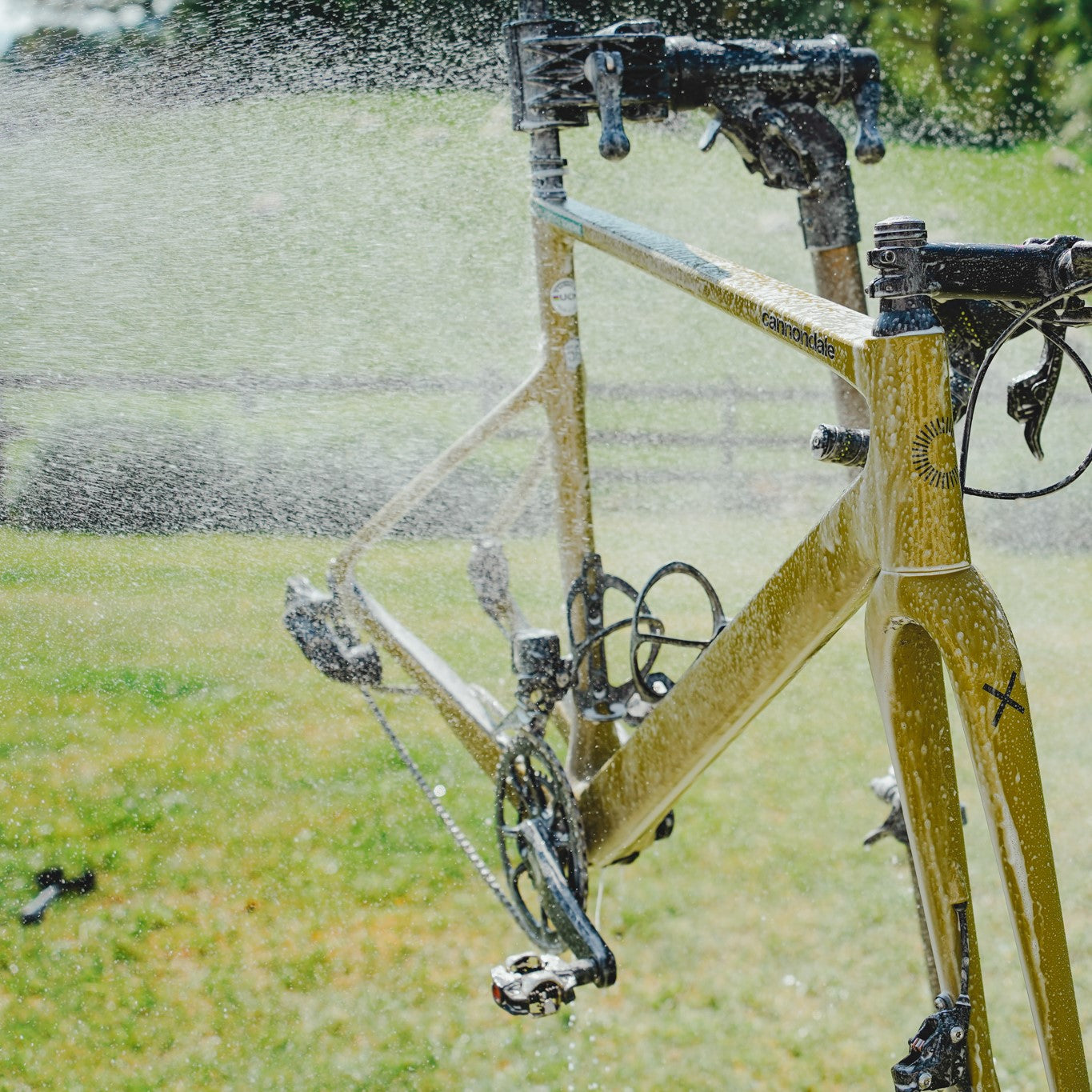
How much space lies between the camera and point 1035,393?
4.83 feet

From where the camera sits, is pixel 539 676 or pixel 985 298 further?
pixel 539 676

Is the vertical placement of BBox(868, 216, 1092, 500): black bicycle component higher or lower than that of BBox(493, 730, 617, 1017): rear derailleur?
higher

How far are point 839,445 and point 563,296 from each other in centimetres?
88

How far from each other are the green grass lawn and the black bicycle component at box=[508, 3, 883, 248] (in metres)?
1.46

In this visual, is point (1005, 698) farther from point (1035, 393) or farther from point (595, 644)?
point (595, 644)

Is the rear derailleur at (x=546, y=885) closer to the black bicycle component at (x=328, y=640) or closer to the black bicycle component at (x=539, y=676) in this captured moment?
the black bicycle component at (x=539, y=676)

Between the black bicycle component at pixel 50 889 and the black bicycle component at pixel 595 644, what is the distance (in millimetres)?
1266

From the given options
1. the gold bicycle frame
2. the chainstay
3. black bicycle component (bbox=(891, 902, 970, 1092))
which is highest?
the gold bicycle frame

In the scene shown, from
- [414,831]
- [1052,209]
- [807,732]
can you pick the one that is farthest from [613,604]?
[1052,209]

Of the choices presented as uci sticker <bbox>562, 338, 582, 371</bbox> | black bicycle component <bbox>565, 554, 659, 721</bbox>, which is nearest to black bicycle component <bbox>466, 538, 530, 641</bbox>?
black bicycle component <bbox>565, 554, 659, 721</bbox>

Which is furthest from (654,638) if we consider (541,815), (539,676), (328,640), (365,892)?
(365,892)

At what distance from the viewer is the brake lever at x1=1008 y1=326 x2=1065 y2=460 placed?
4.78 ft

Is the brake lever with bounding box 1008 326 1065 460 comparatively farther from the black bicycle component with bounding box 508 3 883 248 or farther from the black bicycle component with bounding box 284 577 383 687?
the black bicycle component with bounding box 284 577 383 687

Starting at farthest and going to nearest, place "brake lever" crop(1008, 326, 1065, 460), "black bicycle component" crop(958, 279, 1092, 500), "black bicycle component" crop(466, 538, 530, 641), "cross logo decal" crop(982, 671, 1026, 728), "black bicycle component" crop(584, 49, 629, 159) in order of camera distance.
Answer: "black bicycle component" crop(466, 538, 530, 641) < "black bicycle component" crop(584, 49, 629, 159) < "brake lever" crop(1008, 326, 1065, 460) < "black bicycle component" crop(958, 279, 1092, 500) < "cross logo decal" crop(982, 671, 1026, 728)
